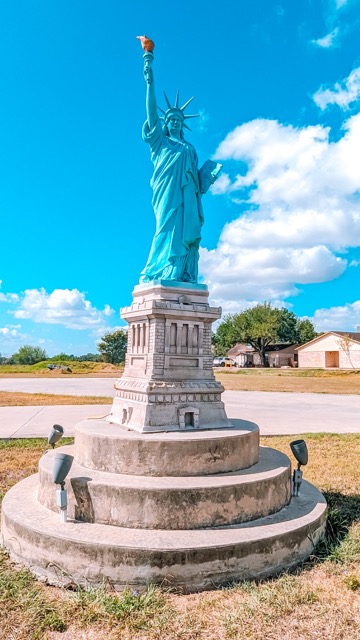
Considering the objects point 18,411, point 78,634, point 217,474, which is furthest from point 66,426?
point 78,634

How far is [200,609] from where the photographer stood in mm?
4215

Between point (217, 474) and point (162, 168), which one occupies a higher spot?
point (162, 168)

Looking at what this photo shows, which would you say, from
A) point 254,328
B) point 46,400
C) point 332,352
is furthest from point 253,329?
point 46,400

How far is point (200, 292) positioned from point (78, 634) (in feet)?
15.8

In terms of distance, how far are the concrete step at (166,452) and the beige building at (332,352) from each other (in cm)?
5255

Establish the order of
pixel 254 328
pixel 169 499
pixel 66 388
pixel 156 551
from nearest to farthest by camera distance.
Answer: pixel 156 551 → pixel 169 499 → pixel 66 388 → pixel 254 328

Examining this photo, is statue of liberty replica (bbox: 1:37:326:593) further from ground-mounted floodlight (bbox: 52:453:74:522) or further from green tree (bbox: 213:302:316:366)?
green tree (bbox: 213:302:316:366)

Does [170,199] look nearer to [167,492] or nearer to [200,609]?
[167,492]

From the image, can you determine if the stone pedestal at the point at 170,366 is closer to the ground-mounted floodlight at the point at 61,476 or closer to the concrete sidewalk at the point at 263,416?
the ground-mounted floodlight at the point at 61,476

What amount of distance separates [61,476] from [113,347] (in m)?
66.5

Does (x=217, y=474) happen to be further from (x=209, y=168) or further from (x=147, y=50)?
(x=147, y=50)

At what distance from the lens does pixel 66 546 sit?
475 cm

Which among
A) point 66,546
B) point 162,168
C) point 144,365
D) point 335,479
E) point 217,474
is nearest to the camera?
point 66,546

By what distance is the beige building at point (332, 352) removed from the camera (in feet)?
180
